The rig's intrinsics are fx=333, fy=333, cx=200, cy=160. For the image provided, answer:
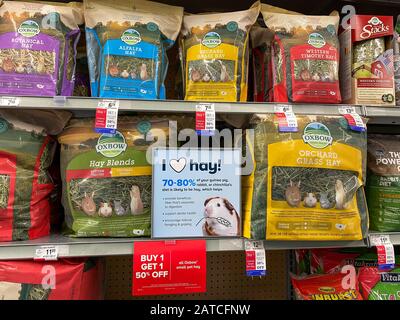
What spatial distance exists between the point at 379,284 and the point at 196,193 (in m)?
0.84

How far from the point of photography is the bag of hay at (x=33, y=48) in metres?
1.19

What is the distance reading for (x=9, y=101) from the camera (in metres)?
1.14

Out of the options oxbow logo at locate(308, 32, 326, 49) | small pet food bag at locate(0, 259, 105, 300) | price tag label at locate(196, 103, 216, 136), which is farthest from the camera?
oxbow logo at locate(308, 32, 326, 49)

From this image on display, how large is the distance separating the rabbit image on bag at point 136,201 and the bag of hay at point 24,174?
0.35 metres

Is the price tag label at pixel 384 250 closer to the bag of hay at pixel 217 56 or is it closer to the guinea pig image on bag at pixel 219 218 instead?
the guinea pig image on bag at pixel 219 218

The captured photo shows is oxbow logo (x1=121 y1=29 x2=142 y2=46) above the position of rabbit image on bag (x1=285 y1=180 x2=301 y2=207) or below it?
above

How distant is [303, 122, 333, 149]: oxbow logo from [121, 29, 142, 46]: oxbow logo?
0.72 metres

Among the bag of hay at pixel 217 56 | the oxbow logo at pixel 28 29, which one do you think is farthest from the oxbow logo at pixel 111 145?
the oxbow logo at pixel 28 29

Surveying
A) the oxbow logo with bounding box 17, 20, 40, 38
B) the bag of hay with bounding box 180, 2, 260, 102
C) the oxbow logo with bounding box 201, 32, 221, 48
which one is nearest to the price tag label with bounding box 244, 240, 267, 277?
the bag of hay with bounding box 180, 2, 260, 102

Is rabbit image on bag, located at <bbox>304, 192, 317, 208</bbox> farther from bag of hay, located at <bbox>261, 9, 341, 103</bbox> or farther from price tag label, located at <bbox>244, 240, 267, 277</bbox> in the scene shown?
bag of hay, located at <bbox>261, 9, 341, 103</bbox>

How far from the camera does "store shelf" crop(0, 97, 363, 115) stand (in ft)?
3.82

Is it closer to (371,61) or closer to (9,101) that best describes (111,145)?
(9,101)
